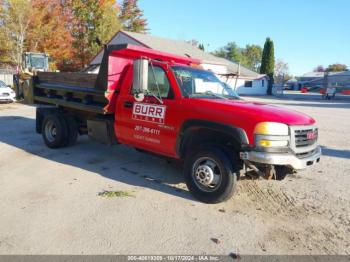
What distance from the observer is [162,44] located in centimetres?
3475

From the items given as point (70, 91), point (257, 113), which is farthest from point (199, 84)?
point (70, 91)

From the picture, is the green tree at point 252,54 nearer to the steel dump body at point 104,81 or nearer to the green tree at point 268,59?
the green tree at point 268,59

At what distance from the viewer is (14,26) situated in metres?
33.3

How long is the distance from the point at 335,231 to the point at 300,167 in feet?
2.94

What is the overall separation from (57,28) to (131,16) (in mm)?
23004

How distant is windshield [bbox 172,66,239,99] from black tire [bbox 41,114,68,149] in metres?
3.56

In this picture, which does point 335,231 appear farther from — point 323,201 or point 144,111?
point 144,111

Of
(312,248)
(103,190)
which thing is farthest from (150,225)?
(312,248)

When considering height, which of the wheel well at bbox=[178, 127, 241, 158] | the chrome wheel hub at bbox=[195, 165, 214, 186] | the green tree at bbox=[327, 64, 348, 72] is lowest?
the chrome wheel hub at bbox=[195, 165, 214, 186]

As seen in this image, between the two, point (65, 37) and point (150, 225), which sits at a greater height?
point (65, 37)

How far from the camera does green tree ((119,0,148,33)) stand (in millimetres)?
56719

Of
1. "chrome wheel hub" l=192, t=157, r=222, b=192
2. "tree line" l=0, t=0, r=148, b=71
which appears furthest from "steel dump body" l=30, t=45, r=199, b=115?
"tree line" l=0, t=0, r=148, b=71

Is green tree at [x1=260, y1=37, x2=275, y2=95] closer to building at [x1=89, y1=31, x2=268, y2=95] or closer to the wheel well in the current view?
building at [x1=89, y1=31, x2=268, y2=95]

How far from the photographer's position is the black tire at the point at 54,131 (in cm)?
766
